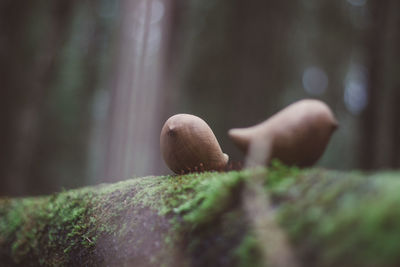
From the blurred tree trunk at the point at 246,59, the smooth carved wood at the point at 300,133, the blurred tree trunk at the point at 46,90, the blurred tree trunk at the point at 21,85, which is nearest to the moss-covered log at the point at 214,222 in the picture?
the smooth carved wood at the point at 300,133

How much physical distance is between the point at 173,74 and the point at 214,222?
Result: 6.20m

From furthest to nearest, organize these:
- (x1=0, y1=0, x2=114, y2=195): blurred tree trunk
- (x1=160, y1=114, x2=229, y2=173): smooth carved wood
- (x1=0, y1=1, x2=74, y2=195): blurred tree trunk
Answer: (x1=0, y1=0, x2=114, y2=195): blurred tree trunk → (x1=0, y1=1, x2=74, y2=195): blurred tree trunk → (x1=160, y1=114, x2=229, y2=173): smooth carved wood

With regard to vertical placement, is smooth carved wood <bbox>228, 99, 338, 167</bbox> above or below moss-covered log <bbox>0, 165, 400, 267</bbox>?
above

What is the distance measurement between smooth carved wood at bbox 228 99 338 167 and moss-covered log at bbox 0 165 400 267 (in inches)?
9.0

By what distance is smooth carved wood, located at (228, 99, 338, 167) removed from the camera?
4.52 feet

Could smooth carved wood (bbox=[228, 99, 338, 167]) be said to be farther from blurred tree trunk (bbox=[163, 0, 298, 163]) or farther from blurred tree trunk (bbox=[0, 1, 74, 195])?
blurred tree trunk (bbox=[0, 1, 74, 195])

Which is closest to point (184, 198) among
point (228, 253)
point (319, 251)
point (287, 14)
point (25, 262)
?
point (228, 253)

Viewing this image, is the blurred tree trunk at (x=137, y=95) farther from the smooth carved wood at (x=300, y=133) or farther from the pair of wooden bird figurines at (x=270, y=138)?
the smooth carved wood at (x=300, y=133)

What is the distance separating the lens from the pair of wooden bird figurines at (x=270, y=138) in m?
1.39

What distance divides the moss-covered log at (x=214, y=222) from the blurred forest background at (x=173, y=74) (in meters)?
4.51

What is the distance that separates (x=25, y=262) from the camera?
6.98 ft

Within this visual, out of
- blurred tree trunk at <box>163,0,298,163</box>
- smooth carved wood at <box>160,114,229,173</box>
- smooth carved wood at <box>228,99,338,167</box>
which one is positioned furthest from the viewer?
blurred tree trunk at <box>163,0,298,163</box>

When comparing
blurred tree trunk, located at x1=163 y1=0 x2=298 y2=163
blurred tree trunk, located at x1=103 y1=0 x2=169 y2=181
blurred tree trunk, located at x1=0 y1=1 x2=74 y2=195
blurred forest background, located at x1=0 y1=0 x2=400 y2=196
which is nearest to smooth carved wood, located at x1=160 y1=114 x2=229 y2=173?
blurred forest background, located at x1=0 y1=0 x2=400 y2=196

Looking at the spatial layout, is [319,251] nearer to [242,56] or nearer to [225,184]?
[225,184]
